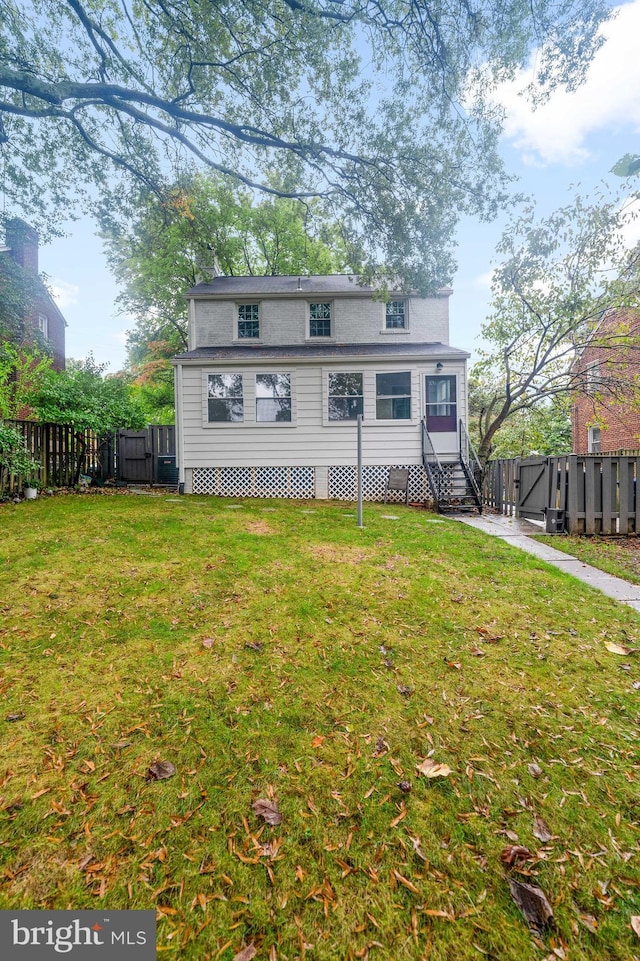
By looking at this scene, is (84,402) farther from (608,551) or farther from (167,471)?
(608,551)

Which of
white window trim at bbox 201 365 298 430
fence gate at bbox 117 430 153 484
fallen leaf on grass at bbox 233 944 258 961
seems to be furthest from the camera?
fence gate at bbox 117 430 153 484

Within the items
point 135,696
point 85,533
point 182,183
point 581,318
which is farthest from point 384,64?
point 135,696

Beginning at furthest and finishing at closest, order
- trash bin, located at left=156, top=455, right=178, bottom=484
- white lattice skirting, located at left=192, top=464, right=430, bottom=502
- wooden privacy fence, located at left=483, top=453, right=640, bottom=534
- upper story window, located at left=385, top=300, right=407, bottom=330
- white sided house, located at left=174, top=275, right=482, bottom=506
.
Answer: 1. trash bin, located at left=156, top=455, right=178, bottom=484
2. upper story window, located at left=385, top=300, right=407, bottom=330
3. white lattice skirting, located at left=192, top=464, right=430, bottom=502
4. white sided house, located at left=174, top=275, right=482, bottom=506
5. wooden privacy fence, located at left=483, top=453, right=640, bottom=534

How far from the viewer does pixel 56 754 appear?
6.30ft

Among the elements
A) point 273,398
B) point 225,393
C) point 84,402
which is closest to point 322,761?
point 273,398

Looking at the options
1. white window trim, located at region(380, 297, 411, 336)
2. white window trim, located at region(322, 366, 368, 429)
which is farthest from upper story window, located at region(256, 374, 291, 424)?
white window trim, located at region(380, 297, 411, 336)

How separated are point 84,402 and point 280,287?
698 cm

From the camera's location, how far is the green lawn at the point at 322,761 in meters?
1.31

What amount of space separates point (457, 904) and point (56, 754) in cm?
189

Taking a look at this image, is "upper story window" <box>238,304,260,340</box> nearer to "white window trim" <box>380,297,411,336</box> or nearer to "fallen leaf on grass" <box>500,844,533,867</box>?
"white window trim" <box>380,297,411,336</box>

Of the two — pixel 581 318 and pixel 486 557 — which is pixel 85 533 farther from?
pixel 581 318

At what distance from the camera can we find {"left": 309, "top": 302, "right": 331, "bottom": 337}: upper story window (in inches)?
486

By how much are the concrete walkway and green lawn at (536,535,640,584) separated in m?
0.16

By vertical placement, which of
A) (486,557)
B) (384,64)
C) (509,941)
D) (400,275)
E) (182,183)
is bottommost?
(509,941)
